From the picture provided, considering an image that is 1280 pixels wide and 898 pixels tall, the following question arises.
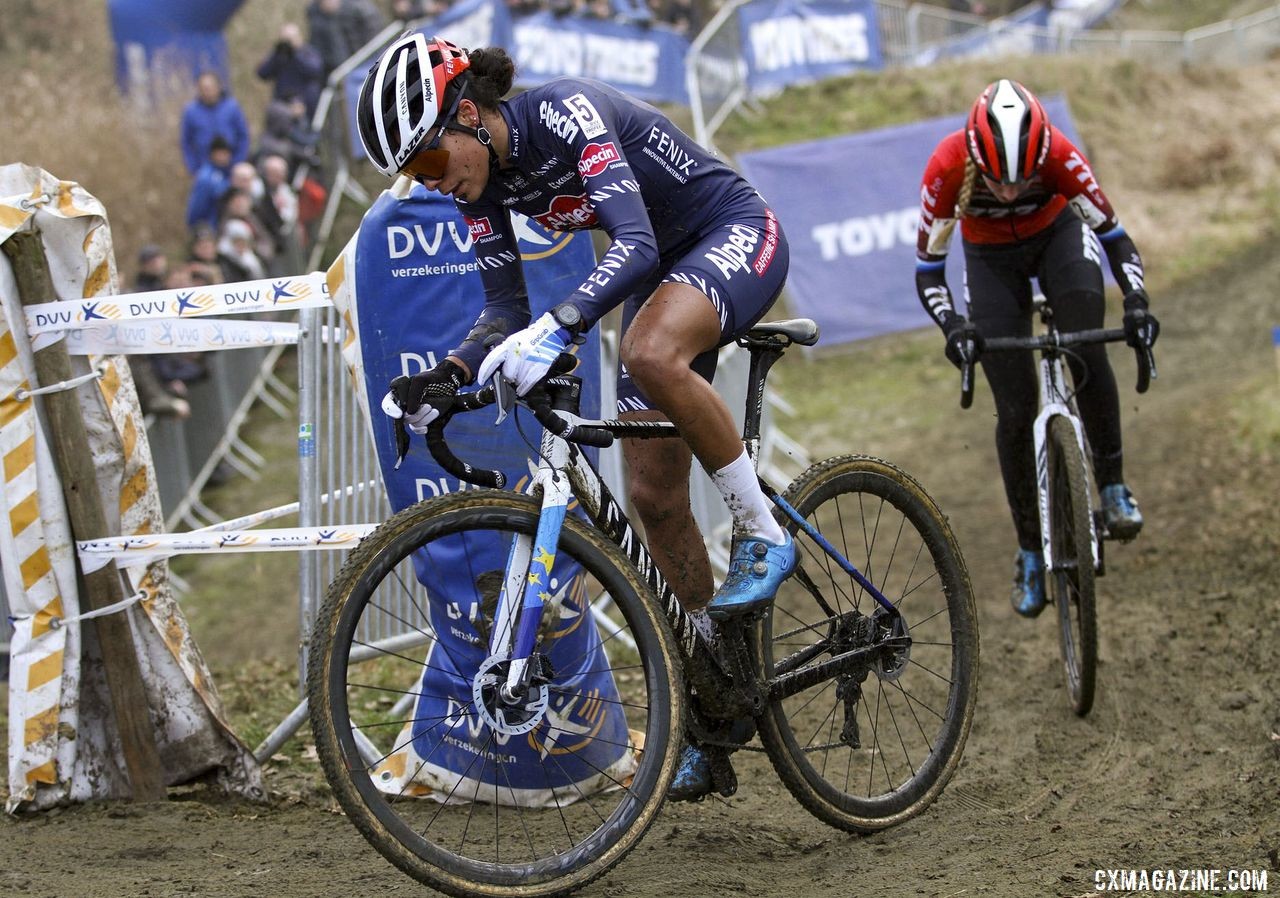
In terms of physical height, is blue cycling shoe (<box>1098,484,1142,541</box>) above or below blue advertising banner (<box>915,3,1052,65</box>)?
below

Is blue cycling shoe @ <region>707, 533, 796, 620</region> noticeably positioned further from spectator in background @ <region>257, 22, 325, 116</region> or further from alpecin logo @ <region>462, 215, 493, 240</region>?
spectator in background @ <region>257, 22, 325, 116</region>

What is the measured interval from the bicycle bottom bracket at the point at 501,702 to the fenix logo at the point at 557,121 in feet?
4.82

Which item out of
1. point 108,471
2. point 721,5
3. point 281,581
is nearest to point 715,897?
point 108,471

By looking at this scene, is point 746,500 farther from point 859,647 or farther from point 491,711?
point 491,711

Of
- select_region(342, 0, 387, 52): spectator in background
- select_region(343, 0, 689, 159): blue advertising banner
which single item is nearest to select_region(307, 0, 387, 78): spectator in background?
select_region(342, 0, 387, 52): spectator in background

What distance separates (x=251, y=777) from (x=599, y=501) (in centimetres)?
196

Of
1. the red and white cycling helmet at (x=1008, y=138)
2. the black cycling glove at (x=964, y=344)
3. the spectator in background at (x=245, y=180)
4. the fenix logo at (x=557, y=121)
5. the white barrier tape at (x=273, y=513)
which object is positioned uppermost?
the fenix logo at (x=557, y=121)

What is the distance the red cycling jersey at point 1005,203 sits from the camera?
5727 mm

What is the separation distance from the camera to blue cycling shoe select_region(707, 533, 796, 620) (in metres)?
3.83

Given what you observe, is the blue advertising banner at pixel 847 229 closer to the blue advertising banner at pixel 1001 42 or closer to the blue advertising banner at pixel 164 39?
the blue advertising banner at pixel 164 39

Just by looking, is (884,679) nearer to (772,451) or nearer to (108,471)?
(108,471)

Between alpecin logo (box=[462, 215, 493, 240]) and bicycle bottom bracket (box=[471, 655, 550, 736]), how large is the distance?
1371mm

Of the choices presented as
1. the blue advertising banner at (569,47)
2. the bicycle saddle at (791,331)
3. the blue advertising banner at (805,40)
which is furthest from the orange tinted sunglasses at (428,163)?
the blue advertising banner at (805,40)

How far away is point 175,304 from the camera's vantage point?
4352 millimetres
